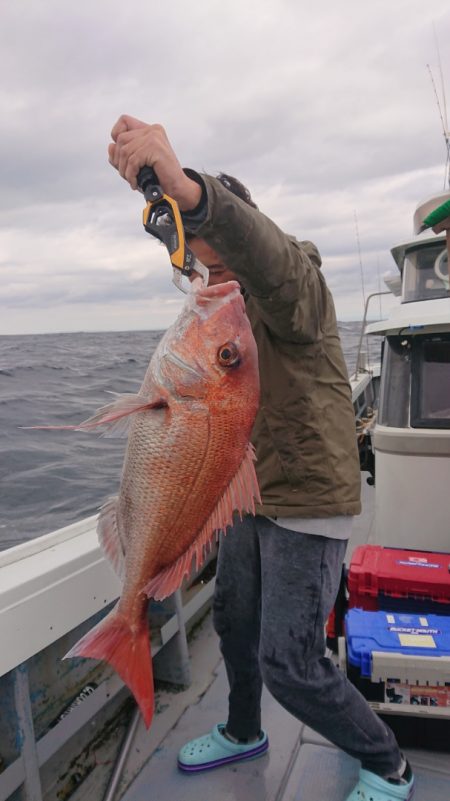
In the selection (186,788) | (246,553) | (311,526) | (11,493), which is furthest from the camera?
(11,493)

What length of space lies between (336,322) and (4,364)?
1587cm

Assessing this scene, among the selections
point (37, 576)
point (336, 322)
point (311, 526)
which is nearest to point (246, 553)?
point (311, 526)

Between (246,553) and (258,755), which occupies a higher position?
(246,553)

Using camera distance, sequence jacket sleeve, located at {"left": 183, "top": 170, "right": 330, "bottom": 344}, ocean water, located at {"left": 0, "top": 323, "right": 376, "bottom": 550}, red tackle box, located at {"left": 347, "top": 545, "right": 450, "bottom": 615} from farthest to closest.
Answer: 1. ocean water, located at {"left": 0, "top": 323, "right": 376, "bottom": 550}
2. red tackle box, located at {"left": 347, "top": 545, "right": 450, "bottom": 615}
3. jacket sleeve, located at {"left": 183, "top": 170, "right": 330, "bottom": 344}

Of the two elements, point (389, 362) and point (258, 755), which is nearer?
point (258, 755)

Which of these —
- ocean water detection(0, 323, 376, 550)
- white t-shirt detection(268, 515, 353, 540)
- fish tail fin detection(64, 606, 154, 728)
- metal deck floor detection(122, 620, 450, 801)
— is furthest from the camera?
ocean water detection(0, 323, 376, 550)

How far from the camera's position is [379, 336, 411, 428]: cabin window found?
4.48 metres

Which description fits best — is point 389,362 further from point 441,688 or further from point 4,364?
point 4,364

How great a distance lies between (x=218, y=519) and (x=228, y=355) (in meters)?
0.50

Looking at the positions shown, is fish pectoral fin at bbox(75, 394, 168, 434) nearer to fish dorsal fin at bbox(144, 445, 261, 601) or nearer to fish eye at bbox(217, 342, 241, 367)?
fish eye at bbox(217, 342, 241, 367)

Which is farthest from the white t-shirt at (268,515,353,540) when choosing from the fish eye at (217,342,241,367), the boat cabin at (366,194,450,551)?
the boat cabin at (366,194,450,551)

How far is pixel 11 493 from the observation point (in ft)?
20.0

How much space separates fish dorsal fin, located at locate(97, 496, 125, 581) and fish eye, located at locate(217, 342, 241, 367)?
596 millimetres

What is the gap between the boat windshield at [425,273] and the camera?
19.4 feet
